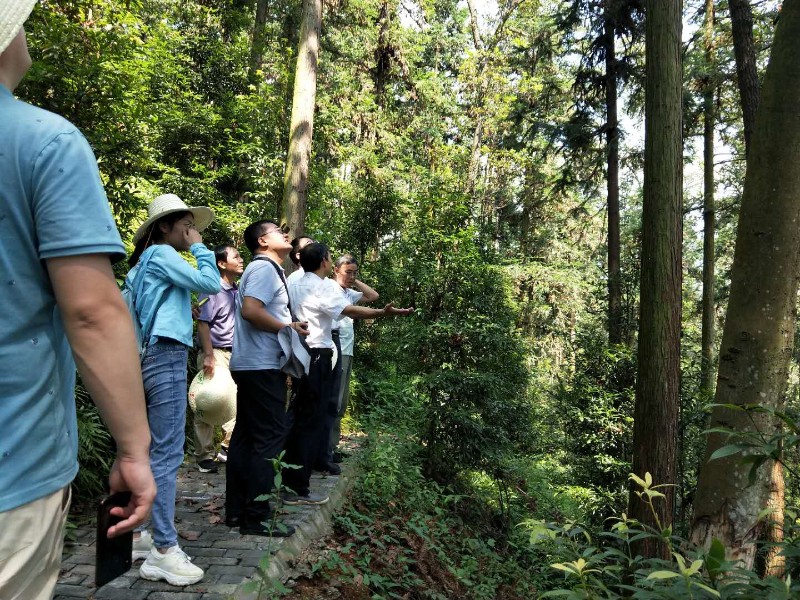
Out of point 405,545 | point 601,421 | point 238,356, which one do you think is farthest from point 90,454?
point 601,421

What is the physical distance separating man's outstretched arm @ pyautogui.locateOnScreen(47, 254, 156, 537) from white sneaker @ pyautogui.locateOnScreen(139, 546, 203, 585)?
242 cm

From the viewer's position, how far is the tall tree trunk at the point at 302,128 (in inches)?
392

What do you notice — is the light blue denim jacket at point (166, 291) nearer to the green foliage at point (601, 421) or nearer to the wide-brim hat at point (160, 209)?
the wide-brim hat at point (160, 209)

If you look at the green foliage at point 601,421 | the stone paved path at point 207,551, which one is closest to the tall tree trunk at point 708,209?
the green foliage at point 601,421

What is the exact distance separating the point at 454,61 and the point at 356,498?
86.7ft

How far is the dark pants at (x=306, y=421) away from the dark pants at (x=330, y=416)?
0.58ft

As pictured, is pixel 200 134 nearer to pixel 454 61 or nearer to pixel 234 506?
pixel 234 506

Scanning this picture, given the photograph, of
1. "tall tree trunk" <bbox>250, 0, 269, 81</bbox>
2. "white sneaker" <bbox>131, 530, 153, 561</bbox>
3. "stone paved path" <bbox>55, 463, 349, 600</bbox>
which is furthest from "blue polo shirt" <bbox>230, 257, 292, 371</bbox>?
"tall tree trunk" <bbox>250, 0, 269, 81</bbox>

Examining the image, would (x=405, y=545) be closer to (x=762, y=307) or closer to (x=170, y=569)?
(x=170, y=569)

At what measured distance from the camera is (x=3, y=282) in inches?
54.7

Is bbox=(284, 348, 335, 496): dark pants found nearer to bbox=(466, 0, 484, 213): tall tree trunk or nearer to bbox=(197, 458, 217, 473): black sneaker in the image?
bbox=(197, 458, 217, 473): black sneaker

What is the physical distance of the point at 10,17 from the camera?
1397mm

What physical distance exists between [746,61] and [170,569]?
10.0 meters

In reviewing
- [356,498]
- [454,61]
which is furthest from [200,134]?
[454,61]
